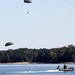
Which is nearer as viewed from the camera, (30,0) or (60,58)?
(30,0)

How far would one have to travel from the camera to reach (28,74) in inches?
3962

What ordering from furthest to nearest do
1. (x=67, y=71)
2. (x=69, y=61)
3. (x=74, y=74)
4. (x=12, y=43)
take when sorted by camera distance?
(x=69, y=61), (x=67, y=71), (x=74, y=74), (x=12, y=43)

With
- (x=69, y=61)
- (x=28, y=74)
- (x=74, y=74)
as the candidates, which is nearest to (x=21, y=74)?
(x=28, y=74)

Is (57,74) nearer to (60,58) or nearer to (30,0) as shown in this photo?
(30,0)

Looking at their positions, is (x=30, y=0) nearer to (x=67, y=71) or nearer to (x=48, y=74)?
(x=48, y=74)

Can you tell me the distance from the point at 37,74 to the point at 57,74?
390cm

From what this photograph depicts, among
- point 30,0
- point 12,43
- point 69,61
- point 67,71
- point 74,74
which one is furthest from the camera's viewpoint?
point 69,61

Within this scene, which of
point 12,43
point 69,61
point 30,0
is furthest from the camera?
point 69,61

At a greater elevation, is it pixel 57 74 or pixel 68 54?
pixel 68 54

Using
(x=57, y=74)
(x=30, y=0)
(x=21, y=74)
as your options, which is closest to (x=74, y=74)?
(x=57, y=74)

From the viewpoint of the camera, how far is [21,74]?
100875 millimetres

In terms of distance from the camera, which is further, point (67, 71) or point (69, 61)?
point (69, 61)

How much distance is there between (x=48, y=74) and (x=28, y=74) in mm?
3605

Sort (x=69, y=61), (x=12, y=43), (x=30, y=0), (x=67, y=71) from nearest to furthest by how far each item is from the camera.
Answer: (x=30, y=0), (x=12, y=43), (x=67, y=71), (x=69, y=61)
